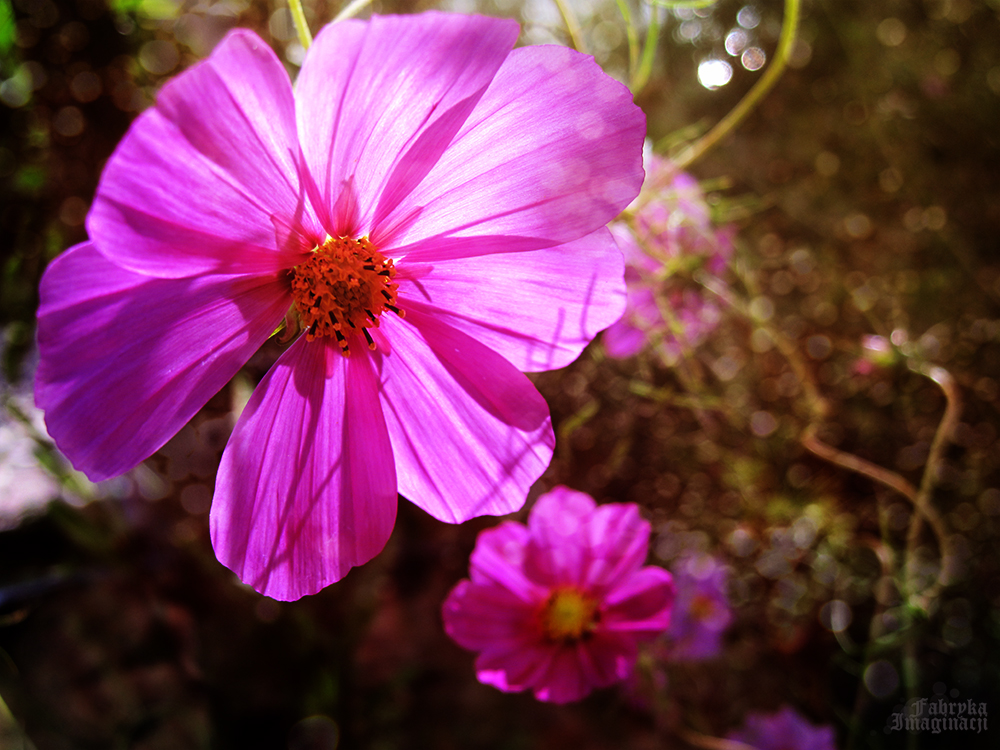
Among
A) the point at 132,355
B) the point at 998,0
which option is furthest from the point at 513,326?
the point at 998,0

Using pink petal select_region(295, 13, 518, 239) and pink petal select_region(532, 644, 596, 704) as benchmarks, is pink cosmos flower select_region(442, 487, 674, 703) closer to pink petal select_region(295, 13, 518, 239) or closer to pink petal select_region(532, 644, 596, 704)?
pink petal select_region(532, 644, 596, 704)

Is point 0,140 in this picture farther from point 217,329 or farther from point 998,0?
point 998,0

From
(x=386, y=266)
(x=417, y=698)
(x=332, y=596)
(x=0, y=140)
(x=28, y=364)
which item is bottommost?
(x=417, y=698)

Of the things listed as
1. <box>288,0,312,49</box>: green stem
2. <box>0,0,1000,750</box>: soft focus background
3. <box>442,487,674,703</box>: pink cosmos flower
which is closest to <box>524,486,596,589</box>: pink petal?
<box>442,487,674,703</box>: pink cosmos flower

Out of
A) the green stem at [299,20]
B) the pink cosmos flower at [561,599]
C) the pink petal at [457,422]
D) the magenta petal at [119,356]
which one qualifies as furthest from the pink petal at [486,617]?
the green stem at [299,20]

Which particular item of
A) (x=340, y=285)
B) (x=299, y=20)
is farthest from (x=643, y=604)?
(x=299, y=20)

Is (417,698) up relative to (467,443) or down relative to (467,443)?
down

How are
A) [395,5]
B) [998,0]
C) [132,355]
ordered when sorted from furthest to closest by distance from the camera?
[998,0]
[395,5]
[132,355]
